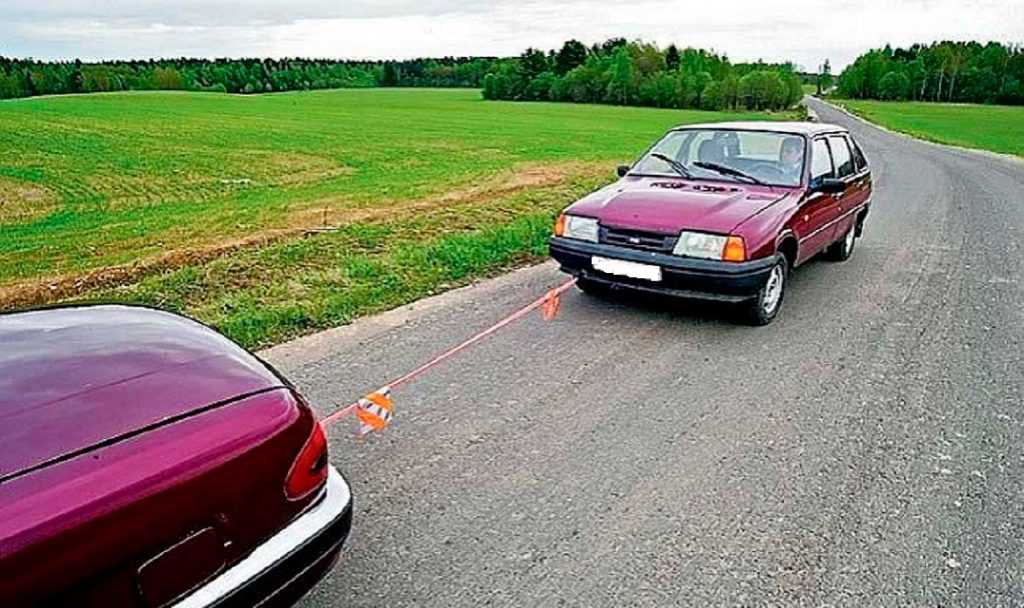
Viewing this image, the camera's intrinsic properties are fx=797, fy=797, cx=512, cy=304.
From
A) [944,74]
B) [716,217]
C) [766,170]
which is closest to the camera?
[716,217]

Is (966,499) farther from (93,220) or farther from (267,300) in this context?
(93,220)

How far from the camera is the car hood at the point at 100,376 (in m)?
2.05

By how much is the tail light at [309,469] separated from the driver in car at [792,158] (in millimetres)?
5336

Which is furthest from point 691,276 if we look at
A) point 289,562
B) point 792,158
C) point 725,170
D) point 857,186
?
point 289,562

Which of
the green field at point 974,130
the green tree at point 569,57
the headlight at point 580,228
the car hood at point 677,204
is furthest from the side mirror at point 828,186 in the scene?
the green tree at point 569,57

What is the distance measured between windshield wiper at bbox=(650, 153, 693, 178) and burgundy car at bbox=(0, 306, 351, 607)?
5.05 m

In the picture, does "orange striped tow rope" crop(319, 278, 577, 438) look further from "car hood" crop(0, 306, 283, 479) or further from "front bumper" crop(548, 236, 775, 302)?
"car hood" crop(0, 306, 283, 479)

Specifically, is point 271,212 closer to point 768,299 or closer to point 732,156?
point 732,156

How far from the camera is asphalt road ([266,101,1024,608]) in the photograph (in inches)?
119

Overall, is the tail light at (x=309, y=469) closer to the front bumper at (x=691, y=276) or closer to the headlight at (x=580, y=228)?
the front bumper at (x=691, y=276)

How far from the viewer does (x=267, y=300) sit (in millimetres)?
6605

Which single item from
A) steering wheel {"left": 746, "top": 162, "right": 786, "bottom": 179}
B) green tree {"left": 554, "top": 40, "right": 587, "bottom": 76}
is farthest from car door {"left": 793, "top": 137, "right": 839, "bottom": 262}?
green tree {"left": 554, "top": 40, "right": 587, "bottom": 76}

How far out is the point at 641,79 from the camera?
319ft

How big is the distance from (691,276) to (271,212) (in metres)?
10.9
